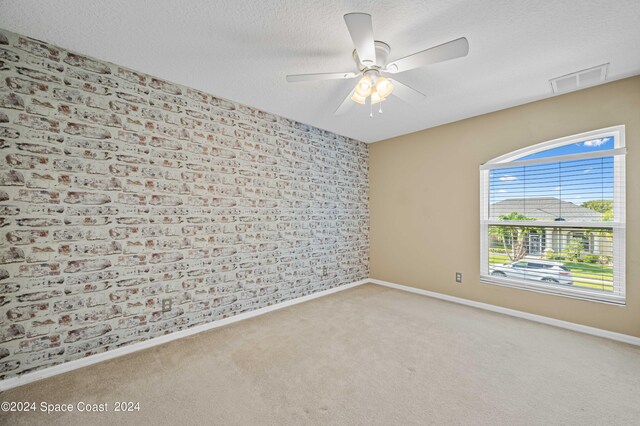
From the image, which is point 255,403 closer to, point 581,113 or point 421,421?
point 421,421

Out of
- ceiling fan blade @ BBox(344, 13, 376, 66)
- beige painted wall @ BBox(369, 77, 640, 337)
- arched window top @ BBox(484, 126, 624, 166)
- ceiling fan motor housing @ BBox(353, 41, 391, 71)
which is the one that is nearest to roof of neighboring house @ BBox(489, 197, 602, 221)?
beige painted wall @ BBox(369, 77, 640, 337)

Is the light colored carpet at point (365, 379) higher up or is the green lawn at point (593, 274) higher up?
the green lawn at point (593, 274)

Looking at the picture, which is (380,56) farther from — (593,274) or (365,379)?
(593,274)

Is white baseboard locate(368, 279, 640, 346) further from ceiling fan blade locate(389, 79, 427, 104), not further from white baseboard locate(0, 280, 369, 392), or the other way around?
ceiling fan blade locate(389, 79, 427, 104)

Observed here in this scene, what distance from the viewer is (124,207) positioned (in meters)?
2.32

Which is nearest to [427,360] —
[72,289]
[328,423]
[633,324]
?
[328,423]

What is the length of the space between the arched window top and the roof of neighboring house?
0.48 m

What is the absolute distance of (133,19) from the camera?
1.75 metres

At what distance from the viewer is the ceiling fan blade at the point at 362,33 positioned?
4.48 ft

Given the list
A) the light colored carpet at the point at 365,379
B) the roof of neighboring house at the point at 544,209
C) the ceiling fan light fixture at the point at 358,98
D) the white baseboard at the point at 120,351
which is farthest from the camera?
A: the roof of neighboring house at the point at 544,209

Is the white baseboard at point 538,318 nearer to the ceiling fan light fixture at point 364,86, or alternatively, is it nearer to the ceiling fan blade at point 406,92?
the ceiling fan blade at point 406,92

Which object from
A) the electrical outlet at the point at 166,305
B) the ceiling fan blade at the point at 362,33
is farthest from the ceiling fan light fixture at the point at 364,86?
the electrical outlet at the point at 166,305

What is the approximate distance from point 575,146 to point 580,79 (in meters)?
0.71

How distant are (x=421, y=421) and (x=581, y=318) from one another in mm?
2433
